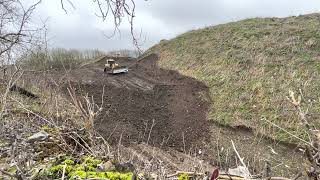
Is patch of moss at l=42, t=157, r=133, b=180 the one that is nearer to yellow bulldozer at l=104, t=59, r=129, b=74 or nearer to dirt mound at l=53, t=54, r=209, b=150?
dirt mound at l=53, t=54, r=209, b=150

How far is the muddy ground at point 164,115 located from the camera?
44.3 feet

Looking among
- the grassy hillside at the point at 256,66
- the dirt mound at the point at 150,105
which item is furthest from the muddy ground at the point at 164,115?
the grassy hillside at the point at 256,66

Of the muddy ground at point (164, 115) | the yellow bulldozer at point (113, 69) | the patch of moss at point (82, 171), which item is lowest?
the muddy ground at point (164, 115)

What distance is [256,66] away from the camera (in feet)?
64.8

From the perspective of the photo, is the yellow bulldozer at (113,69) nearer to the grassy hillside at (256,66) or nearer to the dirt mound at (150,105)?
the dirt mound at (150,105)

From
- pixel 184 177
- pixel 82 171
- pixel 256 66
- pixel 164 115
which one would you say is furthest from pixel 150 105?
pixel 184 177

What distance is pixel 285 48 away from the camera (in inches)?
798

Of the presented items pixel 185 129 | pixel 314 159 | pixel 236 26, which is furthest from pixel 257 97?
pixel 314 159

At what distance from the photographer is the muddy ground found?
13.5 metres

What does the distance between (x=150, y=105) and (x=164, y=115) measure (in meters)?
1.22

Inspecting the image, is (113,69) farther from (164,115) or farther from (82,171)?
(82,171)

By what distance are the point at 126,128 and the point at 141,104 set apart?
3.45 metres

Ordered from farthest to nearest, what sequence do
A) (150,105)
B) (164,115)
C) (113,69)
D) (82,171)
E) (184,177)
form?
(113,69) < (150,105) < (164,115) < (82,171) < (184,177)

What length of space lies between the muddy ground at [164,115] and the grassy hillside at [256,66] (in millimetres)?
603
